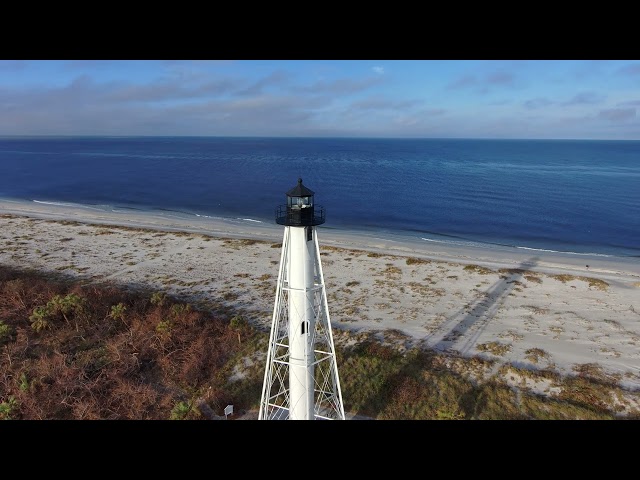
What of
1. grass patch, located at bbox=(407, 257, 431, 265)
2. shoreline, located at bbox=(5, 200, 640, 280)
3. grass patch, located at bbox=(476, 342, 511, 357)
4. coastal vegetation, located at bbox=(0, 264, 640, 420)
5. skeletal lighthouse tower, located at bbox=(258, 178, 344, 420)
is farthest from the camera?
shoreline, located at bbox=(5, 200, 640, 280)

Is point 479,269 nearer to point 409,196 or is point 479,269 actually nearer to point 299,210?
point 299,210

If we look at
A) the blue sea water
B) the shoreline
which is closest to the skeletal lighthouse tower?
the shoreline

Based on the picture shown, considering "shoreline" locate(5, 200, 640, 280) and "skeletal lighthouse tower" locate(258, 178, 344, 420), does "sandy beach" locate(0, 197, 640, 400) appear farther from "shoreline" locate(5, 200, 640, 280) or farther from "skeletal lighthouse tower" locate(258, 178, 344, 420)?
"skeletal lighthouse tower" locate(258, 178, 344, 420)

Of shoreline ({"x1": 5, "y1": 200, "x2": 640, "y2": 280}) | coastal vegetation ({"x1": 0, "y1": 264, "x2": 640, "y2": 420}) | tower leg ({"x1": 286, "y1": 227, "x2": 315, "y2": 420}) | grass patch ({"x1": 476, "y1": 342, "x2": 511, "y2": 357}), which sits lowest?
coastal vegetation ({"x1": 0, "y1": 264, "x2": 640, "y2": 420})

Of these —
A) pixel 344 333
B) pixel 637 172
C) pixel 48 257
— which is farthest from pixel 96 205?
pixel 637 172

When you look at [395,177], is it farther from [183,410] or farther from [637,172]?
[183,410]
